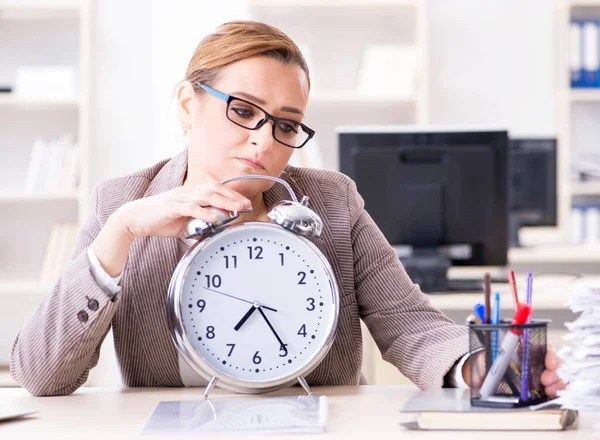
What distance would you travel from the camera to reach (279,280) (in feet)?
4.25

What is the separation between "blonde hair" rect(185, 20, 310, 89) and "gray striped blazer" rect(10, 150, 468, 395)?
0.62 feet

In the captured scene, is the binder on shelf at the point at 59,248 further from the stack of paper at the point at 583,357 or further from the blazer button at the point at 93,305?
the stack of paper at the point at 583,357

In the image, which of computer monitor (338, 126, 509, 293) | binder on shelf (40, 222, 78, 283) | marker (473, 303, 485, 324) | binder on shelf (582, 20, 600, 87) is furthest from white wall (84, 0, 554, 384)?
marker (473, 303, 485, 324)

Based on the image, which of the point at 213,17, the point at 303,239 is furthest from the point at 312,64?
the point at 303,239

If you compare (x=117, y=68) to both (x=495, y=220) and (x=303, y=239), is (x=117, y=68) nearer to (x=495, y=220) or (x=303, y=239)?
(x=495, y=220)

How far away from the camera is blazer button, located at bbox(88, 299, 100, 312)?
1.32 m

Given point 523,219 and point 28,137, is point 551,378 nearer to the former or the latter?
point 523,219

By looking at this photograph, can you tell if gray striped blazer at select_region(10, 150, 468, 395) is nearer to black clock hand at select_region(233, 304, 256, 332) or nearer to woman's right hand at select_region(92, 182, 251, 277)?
woman's right hand at select_region(92, 182, 251, 277)

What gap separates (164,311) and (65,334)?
0.18m

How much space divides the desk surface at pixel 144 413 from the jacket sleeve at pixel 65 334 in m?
0.03

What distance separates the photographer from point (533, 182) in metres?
3.82

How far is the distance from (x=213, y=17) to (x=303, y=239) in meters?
3.57

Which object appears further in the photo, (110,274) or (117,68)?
(117,68)

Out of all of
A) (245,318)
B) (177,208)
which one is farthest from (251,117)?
(245,318)
